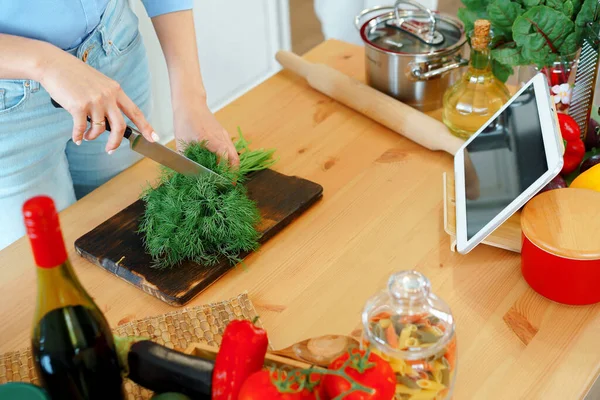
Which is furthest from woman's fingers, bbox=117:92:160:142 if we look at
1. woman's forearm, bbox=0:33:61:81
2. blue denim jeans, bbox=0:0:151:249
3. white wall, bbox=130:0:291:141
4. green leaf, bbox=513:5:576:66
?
white wall, bbox=130:0:291:141

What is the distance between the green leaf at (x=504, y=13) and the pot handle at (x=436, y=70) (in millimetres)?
156

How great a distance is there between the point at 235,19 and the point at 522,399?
2.14 metres

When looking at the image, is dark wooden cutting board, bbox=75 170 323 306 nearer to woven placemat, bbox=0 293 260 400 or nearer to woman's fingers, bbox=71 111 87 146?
woven placemat, bbox=0 293 260 400

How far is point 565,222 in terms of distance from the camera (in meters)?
0.98

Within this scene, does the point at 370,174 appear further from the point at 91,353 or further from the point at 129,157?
the point at 91,353

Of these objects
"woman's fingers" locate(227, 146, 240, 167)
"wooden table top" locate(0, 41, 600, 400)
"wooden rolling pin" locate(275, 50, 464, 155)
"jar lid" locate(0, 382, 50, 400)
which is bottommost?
"wooden table top" locate(0, 41, 600, 400)

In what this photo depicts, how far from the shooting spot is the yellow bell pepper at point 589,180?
1081 mm

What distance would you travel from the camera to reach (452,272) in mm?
1064

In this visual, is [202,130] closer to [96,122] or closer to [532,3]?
[96,122]

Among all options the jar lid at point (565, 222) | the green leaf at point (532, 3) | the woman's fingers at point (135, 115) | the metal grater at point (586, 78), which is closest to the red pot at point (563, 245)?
the jar lid at point (565, 222)

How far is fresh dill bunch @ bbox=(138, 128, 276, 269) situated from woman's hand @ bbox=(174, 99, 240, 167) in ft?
0.36

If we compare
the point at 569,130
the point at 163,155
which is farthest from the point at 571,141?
the point at 163,155

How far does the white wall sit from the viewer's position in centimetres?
246

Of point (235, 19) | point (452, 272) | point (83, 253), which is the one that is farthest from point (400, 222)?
point (235, 19)
